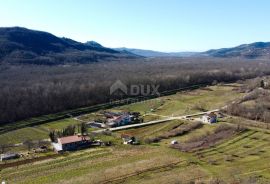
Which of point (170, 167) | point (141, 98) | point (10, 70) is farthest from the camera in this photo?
point (10, 70)

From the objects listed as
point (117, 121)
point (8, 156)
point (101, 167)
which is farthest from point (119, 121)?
point (8, 156)

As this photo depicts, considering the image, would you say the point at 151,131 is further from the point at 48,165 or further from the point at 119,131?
the point at 48,165

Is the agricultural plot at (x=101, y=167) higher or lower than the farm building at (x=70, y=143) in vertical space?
lower

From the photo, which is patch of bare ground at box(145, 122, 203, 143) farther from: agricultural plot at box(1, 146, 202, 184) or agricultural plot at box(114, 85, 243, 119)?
agricultural plot at box(114, 85, 243, 119)

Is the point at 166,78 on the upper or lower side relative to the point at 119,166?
upper

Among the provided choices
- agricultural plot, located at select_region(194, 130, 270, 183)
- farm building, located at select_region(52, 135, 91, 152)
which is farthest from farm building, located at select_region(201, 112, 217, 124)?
farm building, located at select_region(52, 135, 91, 152)

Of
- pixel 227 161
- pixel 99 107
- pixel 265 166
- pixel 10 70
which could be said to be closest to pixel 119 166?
pixel 227 161

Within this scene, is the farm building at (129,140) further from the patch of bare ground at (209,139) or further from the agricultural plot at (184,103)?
the agricultural plot at (184,103)

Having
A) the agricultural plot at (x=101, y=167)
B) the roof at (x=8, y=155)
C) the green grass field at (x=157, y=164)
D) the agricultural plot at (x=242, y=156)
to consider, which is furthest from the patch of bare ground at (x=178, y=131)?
the roof at (x=8, y=155)
